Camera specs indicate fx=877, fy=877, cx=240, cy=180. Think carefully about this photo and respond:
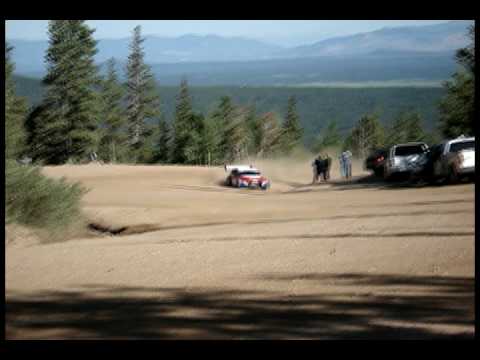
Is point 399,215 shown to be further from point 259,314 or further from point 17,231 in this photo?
point 259,314

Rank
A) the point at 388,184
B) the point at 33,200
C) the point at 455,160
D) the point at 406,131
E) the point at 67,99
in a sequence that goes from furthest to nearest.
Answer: the point at 406,131
the point at 67,99
the point at 388,184
the point at 455,160
the point at 33,200

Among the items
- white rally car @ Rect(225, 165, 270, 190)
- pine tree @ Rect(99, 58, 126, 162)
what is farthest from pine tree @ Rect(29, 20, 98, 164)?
white rally car @ Rect(225, 165, 270, 190)

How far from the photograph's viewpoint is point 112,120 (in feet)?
338

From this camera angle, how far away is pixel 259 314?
9141 mm

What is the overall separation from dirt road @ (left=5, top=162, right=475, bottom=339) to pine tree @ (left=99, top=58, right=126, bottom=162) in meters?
81.2

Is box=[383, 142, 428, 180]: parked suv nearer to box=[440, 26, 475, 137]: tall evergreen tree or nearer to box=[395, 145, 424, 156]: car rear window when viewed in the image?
box=[395, 145, 424, 156]: car rear window

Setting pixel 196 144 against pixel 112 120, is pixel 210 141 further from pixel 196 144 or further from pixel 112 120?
pixel 112 120

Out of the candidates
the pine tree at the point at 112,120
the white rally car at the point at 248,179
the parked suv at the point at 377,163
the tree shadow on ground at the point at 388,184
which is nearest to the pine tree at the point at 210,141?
the pine tree at the point at 112,120

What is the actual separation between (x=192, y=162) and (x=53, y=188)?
92.9 metres

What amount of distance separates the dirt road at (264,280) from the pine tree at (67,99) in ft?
200

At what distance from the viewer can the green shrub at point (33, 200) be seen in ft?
61.5

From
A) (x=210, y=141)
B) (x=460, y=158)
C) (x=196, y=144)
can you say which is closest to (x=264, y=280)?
(x=460, y=158)

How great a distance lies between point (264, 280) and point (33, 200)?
29.7 ft

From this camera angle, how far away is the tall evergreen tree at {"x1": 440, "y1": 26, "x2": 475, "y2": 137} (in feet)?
238
